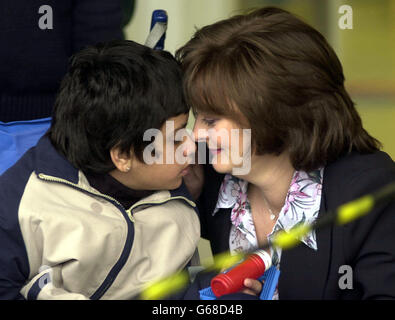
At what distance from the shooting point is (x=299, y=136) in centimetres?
128

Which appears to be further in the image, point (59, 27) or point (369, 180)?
point (59, 27)

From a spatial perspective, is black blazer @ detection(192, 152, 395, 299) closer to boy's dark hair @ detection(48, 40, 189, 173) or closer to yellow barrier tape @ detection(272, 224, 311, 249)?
yellow barrier tape @ detection(272, 224, 311, 249)

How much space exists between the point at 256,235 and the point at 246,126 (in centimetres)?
27

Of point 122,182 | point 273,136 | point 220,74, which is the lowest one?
point 122,182

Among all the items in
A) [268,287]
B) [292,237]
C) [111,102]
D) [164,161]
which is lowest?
[268,287]

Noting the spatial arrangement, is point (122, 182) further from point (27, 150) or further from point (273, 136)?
point (273, 136)

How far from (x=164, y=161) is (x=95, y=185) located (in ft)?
0.50

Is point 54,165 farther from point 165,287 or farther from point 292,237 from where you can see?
point 292,237

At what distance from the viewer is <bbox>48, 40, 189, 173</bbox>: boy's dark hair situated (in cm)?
124

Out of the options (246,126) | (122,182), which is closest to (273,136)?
(246,126)

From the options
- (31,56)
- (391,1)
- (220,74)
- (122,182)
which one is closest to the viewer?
(220,74)

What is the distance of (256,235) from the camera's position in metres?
1.40

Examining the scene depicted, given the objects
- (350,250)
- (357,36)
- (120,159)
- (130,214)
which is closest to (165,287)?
(130,214)

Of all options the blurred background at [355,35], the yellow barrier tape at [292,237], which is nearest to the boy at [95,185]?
the yellow barrier tape at [292,237]
